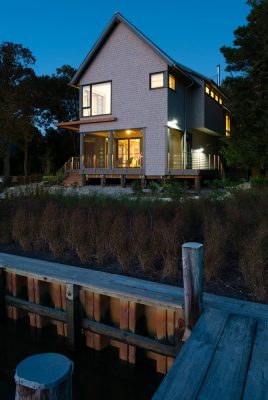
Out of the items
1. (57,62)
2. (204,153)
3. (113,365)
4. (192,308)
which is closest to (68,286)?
(113,365)

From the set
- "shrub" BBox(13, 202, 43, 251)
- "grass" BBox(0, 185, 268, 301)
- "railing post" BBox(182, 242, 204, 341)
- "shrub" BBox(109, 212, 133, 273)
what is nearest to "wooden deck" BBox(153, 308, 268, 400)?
"railing post" BBox(182, 242, 204, 341)

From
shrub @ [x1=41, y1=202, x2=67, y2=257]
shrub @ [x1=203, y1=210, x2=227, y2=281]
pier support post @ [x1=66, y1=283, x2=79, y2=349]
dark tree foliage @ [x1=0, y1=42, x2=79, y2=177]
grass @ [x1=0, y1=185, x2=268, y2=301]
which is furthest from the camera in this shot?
dark tree foliage @ [x1=0, y1=42, x2=79, y2=177]

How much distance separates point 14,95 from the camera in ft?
93.8

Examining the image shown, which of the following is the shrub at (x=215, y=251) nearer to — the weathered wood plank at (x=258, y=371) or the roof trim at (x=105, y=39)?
the weathered wood plank at (x=258, y=371)

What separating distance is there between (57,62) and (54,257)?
152102 millimetres

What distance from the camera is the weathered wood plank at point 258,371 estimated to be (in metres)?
2.26

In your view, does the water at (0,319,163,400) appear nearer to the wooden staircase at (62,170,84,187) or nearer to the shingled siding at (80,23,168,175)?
the shingled siding at (80,23,168,175)

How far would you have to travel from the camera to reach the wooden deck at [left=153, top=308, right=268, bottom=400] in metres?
2.28

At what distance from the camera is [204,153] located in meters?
25.3

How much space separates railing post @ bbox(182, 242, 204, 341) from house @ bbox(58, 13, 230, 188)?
15.3 m

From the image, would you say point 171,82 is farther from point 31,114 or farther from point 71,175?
point 31,114

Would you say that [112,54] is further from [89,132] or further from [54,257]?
[54,257]

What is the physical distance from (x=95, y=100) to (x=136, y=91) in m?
3.27

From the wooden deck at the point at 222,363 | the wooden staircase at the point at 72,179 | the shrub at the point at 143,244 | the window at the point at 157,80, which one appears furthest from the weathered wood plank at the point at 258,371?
the wooden staircase at the point at 72,179
